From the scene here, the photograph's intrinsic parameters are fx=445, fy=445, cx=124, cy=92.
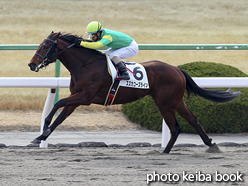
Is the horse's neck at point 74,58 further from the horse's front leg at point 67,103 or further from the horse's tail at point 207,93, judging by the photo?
the horse's tail at point 207,93

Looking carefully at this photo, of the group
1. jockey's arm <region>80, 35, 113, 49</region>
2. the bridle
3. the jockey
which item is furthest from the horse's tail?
the bridle

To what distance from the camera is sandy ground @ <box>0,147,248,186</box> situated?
12.2 ft

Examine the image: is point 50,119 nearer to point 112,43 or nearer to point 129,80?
point 129,80

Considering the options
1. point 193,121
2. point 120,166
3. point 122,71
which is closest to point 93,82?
point 122,71

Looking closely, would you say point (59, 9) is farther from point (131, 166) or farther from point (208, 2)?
point (131, 166)

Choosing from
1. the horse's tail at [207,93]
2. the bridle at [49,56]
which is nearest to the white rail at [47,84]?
the horse's tail at [207,93]

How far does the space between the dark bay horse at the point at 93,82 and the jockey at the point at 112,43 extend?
14cm

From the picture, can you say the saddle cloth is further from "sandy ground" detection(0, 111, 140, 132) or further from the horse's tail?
"sandy ground" detection(0, 111, 140, 132)

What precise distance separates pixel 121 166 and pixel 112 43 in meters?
1.64

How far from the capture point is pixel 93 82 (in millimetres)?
5059

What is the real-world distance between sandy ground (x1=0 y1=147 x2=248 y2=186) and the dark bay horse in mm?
304

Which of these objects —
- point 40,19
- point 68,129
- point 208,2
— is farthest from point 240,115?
point 208,2

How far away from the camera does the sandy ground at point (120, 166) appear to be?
3.73 meters

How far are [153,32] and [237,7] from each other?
1058cm
